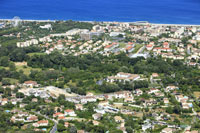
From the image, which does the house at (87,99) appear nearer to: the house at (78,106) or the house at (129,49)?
the house at (78,106)

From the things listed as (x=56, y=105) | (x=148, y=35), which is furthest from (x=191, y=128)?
(x=148, y=35)

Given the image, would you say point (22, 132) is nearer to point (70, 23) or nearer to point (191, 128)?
point (191, 128)

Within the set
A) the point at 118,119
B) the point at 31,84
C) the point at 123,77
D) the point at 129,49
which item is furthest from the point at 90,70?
the point at 118,119

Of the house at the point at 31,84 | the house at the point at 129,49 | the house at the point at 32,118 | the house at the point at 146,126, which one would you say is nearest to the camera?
the house at the point at 146,126

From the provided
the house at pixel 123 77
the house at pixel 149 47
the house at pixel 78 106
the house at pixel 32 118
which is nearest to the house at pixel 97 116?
the house at pixel 78 106

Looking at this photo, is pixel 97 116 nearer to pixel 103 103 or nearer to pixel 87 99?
pixel 103 103

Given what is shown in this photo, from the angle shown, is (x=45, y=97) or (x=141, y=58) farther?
(x=141, y=58)

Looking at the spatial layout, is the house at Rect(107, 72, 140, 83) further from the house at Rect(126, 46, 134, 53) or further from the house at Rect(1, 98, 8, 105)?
the house at Rect(126, 46, 134, 53)

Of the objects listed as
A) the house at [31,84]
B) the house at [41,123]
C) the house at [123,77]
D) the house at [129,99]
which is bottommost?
the house at [41,123]

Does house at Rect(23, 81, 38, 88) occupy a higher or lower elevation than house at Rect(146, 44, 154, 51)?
lower

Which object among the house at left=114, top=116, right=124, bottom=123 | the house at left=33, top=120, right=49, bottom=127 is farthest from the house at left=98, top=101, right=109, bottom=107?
the house at left=33, top=120, right=49, bottom=127

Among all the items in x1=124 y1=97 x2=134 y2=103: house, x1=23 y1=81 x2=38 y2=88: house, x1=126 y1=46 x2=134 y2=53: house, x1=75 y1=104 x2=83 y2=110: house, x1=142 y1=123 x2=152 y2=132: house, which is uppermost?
x1=126 y1=46 x2=134 y2=53: house
